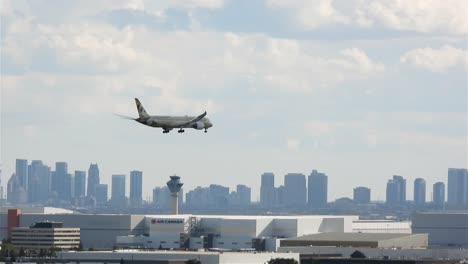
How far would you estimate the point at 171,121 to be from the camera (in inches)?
5472

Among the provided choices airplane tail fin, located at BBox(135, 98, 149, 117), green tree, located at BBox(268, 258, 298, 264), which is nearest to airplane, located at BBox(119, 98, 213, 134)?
airplane tail fin, located at BBox(135, 98, 149, 117)

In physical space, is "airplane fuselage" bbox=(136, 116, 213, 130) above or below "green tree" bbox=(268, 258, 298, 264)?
above

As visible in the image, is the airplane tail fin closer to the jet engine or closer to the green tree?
the jet engine

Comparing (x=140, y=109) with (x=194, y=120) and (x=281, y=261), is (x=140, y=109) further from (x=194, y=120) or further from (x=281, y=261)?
(x=281, y=261)

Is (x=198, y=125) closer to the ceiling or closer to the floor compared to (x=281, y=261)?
closer to the ceiling

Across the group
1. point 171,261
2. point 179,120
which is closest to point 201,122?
point 179,120

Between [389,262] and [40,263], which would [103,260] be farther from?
[389,262]

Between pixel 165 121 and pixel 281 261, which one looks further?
pixel 281 261

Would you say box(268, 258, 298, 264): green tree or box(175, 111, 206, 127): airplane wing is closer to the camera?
box(175, 111, 206, 127): airplane wing

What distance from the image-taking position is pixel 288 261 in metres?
196

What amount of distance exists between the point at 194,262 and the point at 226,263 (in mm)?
3504

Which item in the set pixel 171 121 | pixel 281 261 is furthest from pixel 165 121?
pixel 281 261

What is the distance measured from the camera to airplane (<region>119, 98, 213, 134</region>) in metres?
138

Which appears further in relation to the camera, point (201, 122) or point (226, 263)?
point (226, 263)
